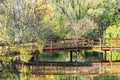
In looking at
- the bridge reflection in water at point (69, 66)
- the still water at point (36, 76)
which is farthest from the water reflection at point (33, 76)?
the bridge reflection in water at point (69, 66)

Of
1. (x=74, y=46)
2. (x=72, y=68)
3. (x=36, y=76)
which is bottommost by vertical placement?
(x=72, y=68)

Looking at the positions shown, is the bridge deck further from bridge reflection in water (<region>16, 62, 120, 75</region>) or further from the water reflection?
the water reflection

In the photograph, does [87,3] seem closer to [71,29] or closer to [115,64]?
[71,29]

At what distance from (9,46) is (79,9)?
1764 cm

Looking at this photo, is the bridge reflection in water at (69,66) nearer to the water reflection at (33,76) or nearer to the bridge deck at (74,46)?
the bridge deck at (74,46)

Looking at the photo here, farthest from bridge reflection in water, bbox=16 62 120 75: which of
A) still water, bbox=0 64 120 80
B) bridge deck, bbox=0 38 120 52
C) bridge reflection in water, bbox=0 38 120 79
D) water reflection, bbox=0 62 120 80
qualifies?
bridge deck, bbox=0 38 120 52

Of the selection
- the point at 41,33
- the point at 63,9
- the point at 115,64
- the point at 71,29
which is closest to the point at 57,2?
the point at 63,9

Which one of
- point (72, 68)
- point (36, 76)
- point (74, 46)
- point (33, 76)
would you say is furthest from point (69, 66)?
point (33, 76)

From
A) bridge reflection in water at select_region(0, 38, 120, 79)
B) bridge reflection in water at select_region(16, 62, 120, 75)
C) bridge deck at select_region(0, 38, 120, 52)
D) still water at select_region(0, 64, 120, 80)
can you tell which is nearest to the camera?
still water at select_region(0, 64, 120, 80)

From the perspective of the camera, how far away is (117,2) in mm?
44062

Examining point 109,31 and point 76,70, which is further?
point 109,31

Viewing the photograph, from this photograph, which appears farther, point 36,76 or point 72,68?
point 72,68

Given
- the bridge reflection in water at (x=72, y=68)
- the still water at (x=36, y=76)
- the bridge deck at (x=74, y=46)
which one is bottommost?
the bridge reflection in water at (x=72, y=68)

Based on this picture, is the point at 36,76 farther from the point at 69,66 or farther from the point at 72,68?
the point at 69,66
